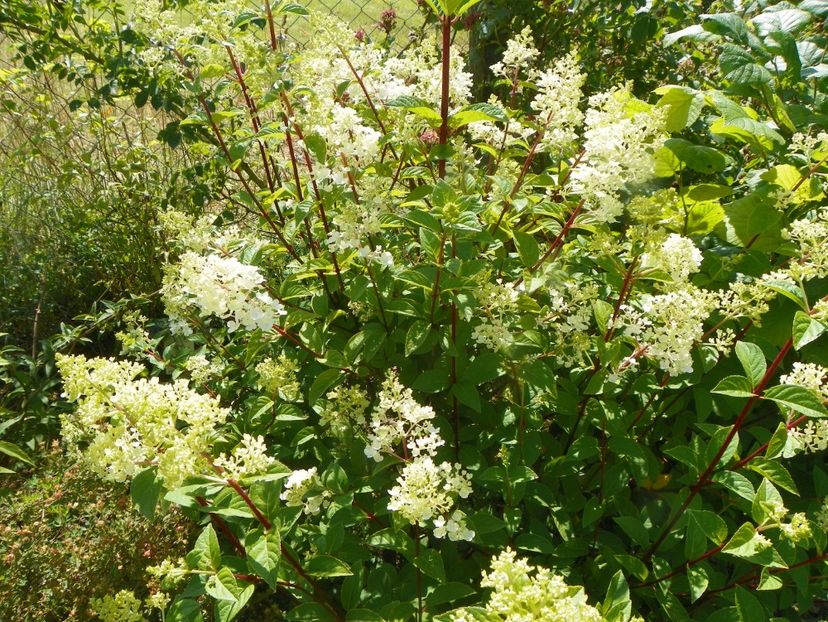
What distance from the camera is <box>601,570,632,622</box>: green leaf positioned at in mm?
1413

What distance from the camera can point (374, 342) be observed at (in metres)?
2.00

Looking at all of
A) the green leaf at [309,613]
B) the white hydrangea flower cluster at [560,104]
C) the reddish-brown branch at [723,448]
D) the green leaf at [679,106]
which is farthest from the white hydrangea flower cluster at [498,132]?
the green leaf at [309,613]

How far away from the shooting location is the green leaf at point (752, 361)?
5.44 feet

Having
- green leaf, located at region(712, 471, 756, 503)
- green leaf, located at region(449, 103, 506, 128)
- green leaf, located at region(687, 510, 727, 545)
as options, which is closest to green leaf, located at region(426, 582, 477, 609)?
green leaf, located at region(687, 510, 727, 545)

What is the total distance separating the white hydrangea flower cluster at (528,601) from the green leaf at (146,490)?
72cm

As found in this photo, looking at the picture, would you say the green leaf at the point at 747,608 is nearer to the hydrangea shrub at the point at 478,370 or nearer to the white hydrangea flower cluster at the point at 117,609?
the hydrangea shrub at the point at 478,370

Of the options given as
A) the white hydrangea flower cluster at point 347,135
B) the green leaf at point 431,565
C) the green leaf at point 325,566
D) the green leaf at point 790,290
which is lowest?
the green leaf at point 325,566

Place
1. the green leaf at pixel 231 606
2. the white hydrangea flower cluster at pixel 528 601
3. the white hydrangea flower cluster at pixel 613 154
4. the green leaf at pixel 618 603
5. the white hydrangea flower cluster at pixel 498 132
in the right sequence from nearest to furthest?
1. the white hydrangea flower cluster at pixel 528 601
2. the green leaf at pixel 618 603
3. the green leaf at pixel 231 606
4. the white hydrangea flower cluster at pixel 613 154
5. the white hydrangea flower cluster at pixel 498 132

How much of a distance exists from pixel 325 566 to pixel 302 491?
0.19 meters

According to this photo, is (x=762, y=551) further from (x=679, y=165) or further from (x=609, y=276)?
(x=679, y=165)

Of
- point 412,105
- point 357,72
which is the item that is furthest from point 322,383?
point 357,72

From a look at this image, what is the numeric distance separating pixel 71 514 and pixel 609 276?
2.23 meters

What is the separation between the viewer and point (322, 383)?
197 centimetres

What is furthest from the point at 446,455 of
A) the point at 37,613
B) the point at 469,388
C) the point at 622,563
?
the point at 37,613
